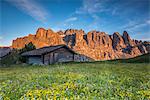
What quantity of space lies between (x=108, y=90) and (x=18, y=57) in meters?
74.8

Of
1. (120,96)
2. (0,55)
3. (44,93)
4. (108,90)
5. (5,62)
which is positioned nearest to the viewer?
(44,93)

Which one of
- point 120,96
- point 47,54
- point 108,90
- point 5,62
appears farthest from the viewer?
point 5,62

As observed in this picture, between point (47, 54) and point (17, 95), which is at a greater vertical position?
point (47, 54)

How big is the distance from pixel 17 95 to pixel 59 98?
6.70 ft

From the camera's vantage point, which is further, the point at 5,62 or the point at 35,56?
the point at 5,62

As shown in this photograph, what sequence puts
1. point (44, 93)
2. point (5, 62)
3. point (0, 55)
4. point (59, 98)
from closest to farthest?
1. point (59, 98)
2. point (44, 93)
3. point (5, 62)
4. point (0, 55)

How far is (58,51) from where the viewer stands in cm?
6378

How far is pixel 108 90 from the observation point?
8.72 metres

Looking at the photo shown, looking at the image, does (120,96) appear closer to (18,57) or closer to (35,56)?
(35,56)

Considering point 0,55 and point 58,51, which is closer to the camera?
point 58,51

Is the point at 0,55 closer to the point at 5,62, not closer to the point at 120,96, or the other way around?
the point at 5,62

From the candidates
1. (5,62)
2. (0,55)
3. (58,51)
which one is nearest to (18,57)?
(5,62)

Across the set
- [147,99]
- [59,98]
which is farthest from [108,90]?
[59,98]

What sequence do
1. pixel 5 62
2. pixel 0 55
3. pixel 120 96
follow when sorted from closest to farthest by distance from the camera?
1. pixel 120 96
2. pixel 5 62
3. pixel 0 55
